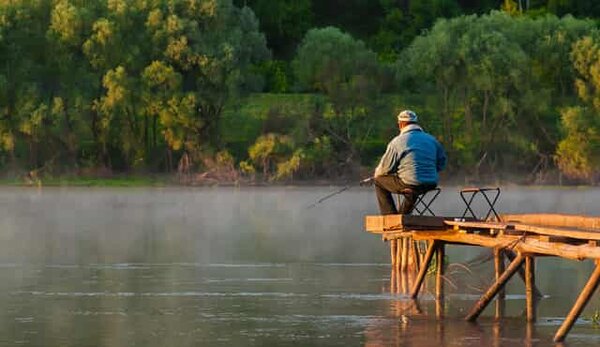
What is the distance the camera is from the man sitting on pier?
21.4m

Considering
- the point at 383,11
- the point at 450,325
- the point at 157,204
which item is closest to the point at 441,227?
the point at 450,325

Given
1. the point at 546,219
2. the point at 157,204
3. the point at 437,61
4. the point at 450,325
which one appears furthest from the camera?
the point at 437,61

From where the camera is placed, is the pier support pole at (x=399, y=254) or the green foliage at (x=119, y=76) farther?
the green foliage at (x=119, y=76)

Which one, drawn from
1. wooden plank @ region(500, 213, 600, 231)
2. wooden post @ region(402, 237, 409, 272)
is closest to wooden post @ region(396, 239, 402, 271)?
wooden post @ region(402, 237, 409, 272)

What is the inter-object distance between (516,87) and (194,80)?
1393 cm

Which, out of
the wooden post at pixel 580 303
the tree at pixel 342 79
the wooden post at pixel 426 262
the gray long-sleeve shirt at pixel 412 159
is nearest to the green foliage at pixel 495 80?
the tree at pixel 342 79

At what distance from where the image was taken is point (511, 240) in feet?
62.7

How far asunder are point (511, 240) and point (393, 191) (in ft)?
9.55

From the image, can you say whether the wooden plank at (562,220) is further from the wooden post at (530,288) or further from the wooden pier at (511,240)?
the wooden post at (530,288)

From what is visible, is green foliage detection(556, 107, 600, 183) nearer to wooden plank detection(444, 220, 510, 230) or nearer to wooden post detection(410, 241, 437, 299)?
wooden post detection(410, 241, 437, 299)

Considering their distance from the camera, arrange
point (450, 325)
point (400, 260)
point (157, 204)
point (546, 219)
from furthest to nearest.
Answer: point (157, 204), point (400, 260), point (546, 219), point (450, 325)

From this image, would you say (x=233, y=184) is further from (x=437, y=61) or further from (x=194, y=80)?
(x=437, y=61)

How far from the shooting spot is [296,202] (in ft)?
205

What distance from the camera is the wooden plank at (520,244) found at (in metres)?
16.9
